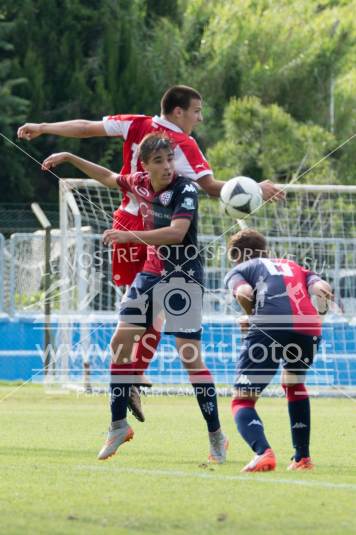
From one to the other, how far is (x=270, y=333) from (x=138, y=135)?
2.03 m

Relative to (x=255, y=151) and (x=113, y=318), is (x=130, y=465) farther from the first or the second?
(x=255, y=151)

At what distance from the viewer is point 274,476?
249 inches

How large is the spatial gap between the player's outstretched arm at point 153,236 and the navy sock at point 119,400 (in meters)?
0.88

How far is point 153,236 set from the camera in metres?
7.07

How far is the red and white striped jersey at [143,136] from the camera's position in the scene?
775 cm

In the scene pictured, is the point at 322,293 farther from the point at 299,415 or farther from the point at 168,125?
the point at 168,125

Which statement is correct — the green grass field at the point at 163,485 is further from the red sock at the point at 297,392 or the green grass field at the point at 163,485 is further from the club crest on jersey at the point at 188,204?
the club crest on jersey at the point at 188,204

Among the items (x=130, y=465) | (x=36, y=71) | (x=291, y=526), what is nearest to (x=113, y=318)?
(x=130, y=465)

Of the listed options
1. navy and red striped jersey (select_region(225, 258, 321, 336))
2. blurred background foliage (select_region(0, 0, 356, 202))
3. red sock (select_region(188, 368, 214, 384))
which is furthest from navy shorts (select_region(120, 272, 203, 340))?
blurred background foliage (select_region(0, 0, 356, 202))

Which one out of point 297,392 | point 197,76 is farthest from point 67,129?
point 197,76

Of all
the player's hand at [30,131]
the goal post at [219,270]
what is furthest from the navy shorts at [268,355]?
the goal post at [219,270]

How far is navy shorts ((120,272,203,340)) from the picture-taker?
7.11m

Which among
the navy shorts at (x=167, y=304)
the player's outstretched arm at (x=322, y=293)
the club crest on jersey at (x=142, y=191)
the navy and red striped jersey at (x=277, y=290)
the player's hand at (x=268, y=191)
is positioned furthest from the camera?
the player's hand at (x=268, y=191)

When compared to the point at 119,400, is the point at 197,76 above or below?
above
